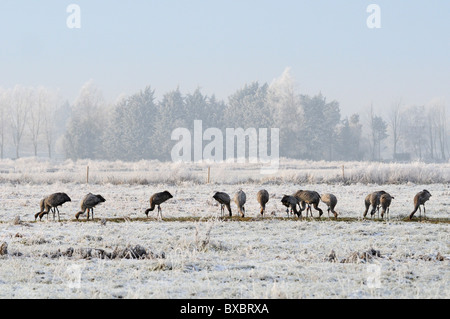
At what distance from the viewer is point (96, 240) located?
13.6 meters

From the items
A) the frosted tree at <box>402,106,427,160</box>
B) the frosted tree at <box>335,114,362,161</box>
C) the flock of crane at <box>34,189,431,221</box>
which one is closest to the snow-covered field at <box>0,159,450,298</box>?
the flock of crane at <box>34,189,431,221</box>

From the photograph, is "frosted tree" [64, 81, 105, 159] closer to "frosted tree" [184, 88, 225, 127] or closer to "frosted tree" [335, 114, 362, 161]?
"frosted tree" [184, 88, 225, 127]

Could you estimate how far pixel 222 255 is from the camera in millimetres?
11703

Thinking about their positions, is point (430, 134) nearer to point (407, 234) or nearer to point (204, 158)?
point (204, 158)

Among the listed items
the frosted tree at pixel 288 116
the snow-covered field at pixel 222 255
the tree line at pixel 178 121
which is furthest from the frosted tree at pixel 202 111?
the snow-covered field at pixel 222 255

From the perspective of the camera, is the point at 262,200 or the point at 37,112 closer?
the point at 262,200

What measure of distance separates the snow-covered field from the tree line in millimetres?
56864

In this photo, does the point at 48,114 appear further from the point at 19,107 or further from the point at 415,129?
the point at 415,129

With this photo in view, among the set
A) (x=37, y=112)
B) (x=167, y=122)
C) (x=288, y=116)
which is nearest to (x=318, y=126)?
(x=288, y=116)

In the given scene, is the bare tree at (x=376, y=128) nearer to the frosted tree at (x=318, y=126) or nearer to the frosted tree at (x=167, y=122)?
the frosted tree at (x=318, y=126)

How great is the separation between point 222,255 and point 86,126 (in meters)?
75.8

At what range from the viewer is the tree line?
78.3 m

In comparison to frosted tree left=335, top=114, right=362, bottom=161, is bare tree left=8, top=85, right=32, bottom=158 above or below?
above
